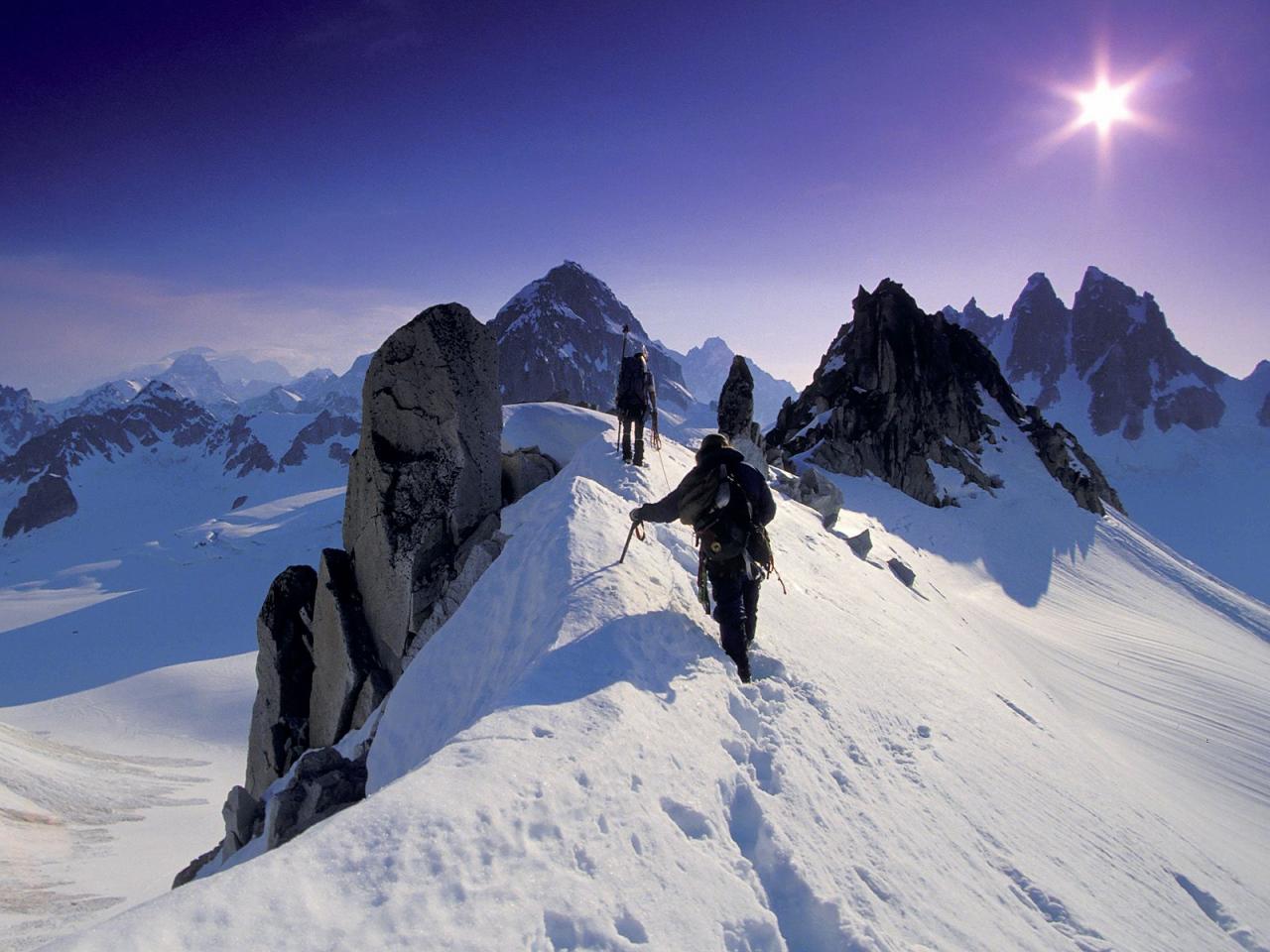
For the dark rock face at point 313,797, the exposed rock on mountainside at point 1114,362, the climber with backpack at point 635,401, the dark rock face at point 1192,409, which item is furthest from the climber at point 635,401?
the dark rock face at point 1192,409

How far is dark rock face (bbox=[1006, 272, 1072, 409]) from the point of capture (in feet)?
480

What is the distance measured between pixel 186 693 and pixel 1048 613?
91075 millimetres

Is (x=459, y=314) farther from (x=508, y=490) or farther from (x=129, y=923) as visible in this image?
(x=129, y=923)

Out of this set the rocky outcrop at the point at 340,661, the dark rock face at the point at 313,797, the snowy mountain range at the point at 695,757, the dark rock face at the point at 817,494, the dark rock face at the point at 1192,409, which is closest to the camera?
the snowy mountain range at the point at 695,757

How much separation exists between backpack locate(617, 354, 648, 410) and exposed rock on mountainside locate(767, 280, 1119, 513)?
96.6ft

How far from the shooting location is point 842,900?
13.1 ft

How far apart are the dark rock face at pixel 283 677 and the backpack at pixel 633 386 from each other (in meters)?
8.84

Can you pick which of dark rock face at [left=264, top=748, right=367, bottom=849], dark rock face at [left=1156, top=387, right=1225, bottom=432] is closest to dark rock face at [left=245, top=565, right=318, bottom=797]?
dark rock face at [left=264, top=748, right=367, bottom=849]

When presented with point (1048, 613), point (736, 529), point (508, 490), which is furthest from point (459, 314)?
point (1048, 613)

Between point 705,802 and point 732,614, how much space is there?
97.9 inches

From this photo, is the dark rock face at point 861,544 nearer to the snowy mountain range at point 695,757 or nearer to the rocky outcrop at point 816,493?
the snowy mountain range at point 695,757

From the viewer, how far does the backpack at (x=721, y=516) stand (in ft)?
23.1

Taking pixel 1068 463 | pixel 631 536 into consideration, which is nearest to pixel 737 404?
pixel 631 536

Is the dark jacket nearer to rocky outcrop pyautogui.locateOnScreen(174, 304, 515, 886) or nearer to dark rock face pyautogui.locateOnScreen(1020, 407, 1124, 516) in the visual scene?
rocky outcrop pyautogui.locateOnScreen(174, 304, 515, 886)
